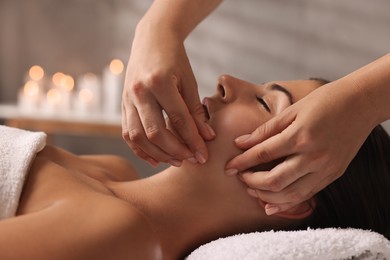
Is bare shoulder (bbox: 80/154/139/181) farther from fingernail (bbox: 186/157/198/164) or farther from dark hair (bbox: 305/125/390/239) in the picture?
dark hair (bbox: 305/125/390/239)

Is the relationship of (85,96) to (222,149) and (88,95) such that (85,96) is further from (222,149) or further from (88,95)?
(222,149)

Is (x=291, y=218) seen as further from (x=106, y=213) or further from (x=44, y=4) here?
(x=44, y=4)

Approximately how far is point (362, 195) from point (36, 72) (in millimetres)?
2991

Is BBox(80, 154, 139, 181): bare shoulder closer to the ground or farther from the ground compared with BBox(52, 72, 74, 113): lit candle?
farther from the ground

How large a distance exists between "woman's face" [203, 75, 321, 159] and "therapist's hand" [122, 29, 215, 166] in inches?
1.7

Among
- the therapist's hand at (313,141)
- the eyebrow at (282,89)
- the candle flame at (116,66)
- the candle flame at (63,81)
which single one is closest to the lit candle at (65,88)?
the candle flame at (63,81)

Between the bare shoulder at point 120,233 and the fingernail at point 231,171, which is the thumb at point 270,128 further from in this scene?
the bare shoulder at point 120,233

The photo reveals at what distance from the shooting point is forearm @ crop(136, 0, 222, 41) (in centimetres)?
145

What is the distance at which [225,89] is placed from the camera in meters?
1.49

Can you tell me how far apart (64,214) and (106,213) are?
0.08m

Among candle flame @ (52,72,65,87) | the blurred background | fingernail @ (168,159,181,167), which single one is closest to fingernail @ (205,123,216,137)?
fingernail @ (168,159,181,167)

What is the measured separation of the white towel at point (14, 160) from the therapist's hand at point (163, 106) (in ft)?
0.70

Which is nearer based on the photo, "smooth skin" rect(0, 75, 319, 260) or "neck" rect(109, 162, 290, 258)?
"smooth skin" rect(0, 75, 319, 260)

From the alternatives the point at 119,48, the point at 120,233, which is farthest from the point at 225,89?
the point at 119,48
